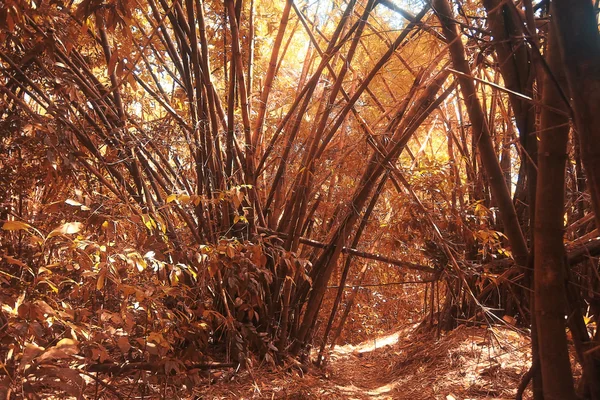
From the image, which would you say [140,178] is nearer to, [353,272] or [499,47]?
[499,47]

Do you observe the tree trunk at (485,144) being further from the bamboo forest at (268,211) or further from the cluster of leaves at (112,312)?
the cluster of leaves at (112,312)

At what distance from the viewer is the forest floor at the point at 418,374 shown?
6.61 feet

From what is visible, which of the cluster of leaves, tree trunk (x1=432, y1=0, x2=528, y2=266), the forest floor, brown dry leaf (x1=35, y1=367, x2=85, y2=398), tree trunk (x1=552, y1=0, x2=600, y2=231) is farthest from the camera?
the forest floor

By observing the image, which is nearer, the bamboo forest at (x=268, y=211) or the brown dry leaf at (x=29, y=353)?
the brown dry leaf at (x=29, y=353)

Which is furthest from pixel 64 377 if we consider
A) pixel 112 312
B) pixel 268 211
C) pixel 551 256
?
pixel 268 211

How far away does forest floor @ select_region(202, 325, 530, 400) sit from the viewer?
6.61 feet

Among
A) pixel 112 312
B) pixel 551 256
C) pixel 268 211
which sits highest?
pixel 268 211

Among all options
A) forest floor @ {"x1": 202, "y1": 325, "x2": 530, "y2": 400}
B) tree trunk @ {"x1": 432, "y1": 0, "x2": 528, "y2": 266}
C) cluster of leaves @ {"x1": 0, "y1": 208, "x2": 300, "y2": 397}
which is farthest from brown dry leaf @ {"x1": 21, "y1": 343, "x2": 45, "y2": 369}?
tree trunk @ {"x1": 432, "y1": 0, "x2": 528, "y2": 266}

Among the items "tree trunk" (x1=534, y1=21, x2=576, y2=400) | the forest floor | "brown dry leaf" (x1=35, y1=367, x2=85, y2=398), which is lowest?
the forest floor

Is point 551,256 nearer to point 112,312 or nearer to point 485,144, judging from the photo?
point 485,144

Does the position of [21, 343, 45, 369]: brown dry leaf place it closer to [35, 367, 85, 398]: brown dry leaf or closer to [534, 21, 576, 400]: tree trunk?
[35, 367, 85, 398]: brown dry leaf

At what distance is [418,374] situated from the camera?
8.06ft

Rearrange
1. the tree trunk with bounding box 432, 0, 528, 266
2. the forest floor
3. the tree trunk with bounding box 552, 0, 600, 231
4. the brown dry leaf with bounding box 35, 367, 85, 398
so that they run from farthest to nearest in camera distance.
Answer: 1. the forest floor
2. the tree trunk with bounding box 432, 0, 528, 266
3. the brown dry leaf with bounding box 35, 367, 85, 398
4. the tree trunk with bounding box 552, 0, 600, 231

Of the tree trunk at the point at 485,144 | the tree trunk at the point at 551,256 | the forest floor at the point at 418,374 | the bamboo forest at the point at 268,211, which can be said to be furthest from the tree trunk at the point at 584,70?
the forest floor at the point at 418,374
